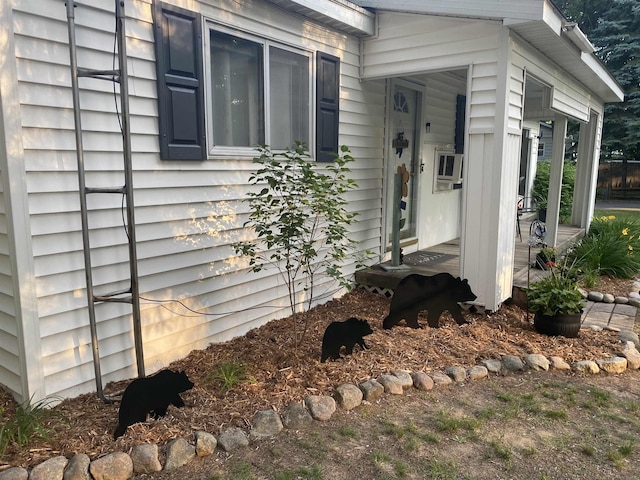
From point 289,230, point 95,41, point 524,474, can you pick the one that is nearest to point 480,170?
point 289,230

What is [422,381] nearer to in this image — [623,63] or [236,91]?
[236,91]

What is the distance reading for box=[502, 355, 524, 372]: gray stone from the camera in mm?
3750

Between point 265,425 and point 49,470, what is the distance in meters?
1.09

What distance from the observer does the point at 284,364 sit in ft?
11.9

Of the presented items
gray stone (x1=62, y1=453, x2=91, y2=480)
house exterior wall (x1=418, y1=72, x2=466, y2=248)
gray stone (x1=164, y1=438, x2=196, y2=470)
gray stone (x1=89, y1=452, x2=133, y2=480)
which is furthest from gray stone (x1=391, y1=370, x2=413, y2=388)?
house exterior wall (x1=418, y1=72, x2=466, y2=248)

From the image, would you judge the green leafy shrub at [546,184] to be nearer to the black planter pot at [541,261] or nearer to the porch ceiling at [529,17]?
the black planter pot at [541,261]

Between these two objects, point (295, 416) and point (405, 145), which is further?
point (405, 145)

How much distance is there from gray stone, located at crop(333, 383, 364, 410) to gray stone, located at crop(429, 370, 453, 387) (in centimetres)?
61

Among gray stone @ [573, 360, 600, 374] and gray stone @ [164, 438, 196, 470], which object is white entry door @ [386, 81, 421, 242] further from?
gray stone @ [164, 438, 196, 470]

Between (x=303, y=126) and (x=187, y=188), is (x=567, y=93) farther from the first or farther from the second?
(x=187, y=188)

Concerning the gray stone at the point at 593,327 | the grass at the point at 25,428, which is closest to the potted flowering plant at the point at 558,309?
the gray stone at the point at 593,327

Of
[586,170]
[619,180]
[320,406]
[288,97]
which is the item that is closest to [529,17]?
[288,97]

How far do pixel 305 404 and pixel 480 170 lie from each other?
281 cm

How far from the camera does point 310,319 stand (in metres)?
4.75
